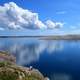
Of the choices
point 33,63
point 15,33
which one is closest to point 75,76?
point 33,63

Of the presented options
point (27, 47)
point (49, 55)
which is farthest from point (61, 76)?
point (27, 47)

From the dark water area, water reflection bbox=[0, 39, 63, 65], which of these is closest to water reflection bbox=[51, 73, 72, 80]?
the dark water area

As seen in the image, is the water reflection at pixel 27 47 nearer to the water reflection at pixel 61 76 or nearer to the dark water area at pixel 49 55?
the dark water area at pixel 49 55

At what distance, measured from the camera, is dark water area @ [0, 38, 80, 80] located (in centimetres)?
475

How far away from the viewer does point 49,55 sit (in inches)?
198

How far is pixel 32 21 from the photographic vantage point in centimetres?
484

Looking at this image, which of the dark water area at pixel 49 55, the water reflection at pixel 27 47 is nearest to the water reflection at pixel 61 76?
the dark water area at pixel 49 55

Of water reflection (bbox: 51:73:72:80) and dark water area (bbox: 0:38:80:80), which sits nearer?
water reflection (bbox: 51:73:72:80)

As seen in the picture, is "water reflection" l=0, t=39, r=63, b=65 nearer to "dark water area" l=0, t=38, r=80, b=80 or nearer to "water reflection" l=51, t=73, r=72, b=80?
"dark water area" l=0, t=38, r=80, b=80

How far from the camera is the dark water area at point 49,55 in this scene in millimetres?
4754

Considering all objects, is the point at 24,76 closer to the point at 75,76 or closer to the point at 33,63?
the point at 33,63

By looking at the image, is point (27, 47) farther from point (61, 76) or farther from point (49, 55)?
point (61, 76)

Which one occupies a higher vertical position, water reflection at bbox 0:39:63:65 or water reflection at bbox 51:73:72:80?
water reflection at bbox 0:39:63:65

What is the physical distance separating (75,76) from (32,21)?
1477mm
